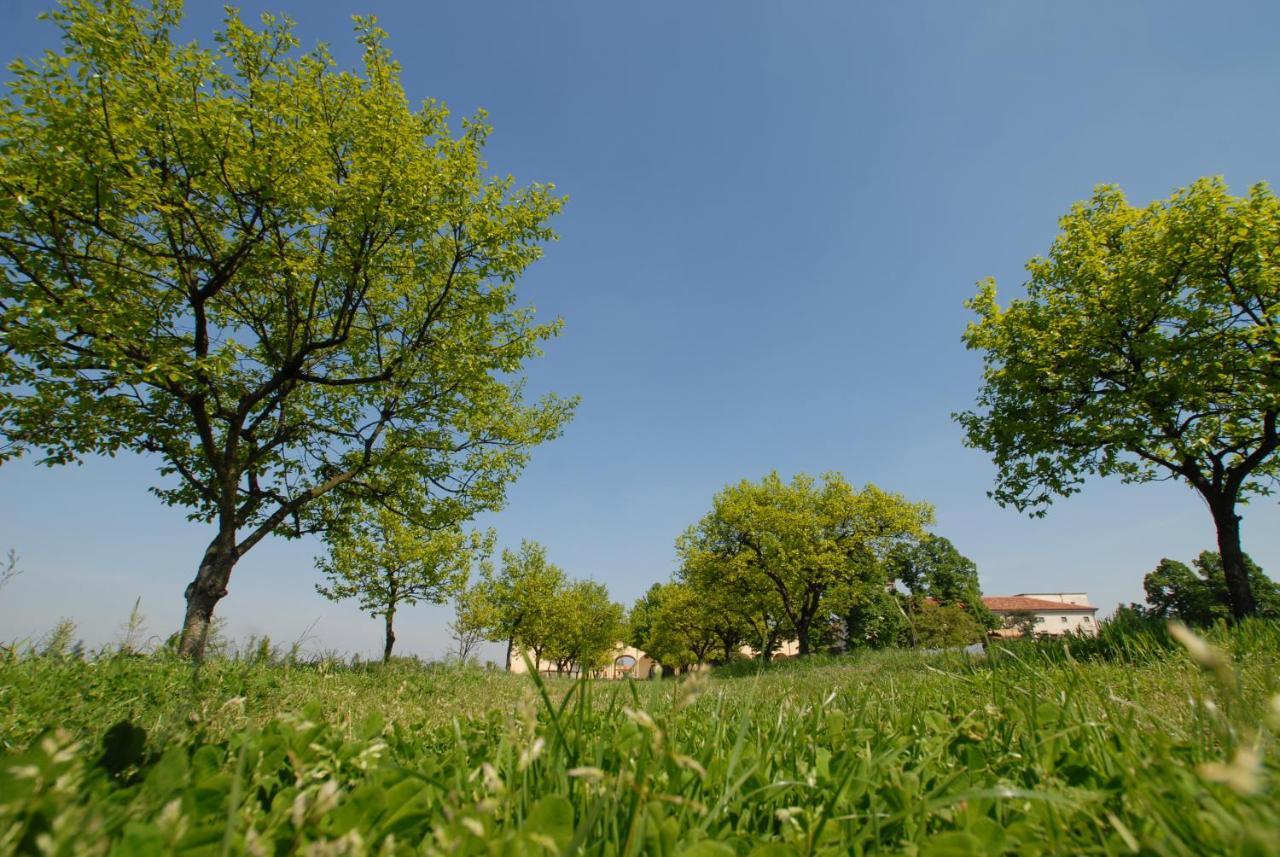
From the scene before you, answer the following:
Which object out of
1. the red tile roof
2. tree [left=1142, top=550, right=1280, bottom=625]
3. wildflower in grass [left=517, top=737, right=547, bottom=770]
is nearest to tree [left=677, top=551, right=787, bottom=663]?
wildflower in grass [left=517, top=737, right=547, bottom=770]

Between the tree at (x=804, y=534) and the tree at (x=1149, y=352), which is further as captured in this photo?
the tree at (x=804, y=534)

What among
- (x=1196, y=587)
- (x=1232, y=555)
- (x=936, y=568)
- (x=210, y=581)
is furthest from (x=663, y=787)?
(x=1196, y=587)

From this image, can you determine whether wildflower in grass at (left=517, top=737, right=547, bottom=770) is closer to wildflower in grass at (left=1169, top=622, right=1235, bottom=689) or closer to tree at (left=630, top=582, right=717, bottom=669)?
wildflower in grass at (left=1169, top=622, right=1235, bottom=689)

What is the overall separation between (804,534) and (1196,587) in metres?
73.5

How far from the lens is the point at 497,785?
3.55 feet

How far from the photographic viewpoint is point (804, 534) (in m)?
35.4

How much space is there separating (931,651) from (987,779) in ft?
21.5

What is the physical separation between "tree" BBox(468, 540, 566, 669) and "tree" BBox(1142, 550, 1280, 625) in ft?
234

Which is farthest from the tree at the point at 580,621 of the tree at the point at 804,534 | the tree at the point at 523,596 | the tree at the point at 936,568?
the tree at the point at 936,568

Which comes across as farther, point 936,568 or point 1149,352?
point 936,568

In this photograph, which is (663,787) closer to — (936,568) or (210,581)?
(210,581)

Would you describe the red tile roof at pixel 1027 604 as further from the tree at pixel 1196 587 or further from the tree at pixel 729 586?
the tree at pixel 729 586

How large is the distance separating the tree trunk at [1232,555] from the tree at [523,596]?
4715cm

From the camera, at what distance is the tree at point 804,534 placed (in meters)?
35.4
